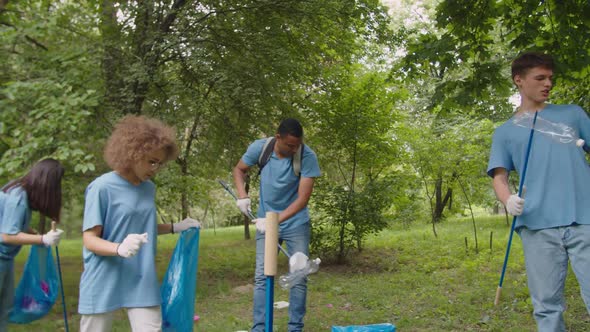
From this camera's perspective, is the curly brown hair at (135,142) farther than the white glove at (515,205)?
No

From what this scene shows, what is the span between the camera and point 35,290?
137 inches

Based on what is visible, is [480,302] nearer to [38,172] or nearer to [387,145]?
[387,145]

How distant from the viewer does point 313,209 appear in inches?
349

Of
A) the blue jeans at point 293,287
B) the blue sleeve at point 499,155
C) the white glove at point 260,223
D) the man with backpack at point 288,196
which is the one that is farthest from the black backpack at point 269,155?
the blue sleeve at point 499,155

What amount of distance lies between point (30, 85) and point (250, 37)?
12.5ft

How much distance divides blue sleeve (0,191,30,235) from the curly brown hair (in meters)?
0.79

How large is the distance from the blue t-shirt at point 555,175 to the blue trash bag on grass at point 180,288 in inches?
69.2

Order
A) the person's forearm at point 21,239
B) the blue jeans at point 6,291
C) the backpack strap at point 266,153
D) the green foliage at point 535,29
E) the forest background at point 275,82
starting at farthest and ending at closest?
the forest background at point 275,82
the green foliage at point 535,29
the backpack strap at point 266,153
the blue jeans at point 6,291
the person's forearm at point 21,239

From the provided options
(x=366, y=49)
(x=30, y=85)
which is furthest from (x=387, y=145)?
(x=30, y=85)

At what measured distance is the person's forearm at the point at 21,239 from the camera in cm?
302

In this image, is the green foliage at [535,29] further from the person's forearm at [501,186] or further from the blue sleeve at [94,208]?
the blue sleeve at [94,208]

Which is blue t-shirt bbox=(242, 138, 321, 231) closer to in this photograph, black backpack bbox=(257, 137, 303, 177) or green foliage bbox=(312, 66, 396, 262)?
black backpack bbox=(257, 137, 303, 177)

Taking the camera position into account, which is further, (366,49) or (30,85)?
(366,49)

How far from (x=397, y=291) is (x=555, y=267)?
4.12m
